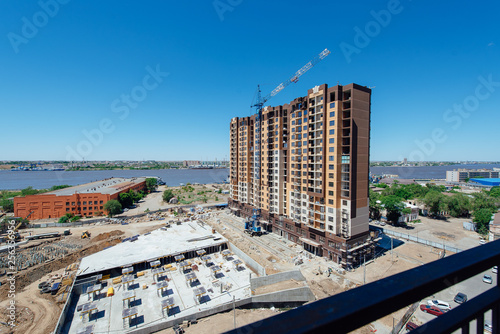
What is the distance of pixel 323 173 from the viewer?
74.3 ft

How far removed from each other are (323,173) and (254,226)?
12.8 m

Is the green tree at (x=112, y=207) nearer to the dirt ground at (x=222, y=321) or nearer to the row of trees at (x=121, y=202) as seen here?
the row of trees at (x=121, y=202)

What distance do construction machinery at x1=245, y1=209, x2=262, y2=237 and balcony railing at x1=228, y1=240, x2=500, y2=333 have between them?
96.6 feet

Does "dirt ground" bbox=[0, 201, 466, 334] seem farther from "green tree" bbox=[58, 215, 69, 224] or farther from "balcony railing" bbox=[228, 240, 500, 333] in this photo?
"balcony railing" bbox=[228, 240, 500, 333]

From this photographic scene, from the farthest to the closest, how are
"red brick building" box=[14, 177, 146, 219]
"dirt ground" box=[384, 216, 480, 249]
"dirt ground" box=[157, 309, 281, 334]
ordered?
"red brick building" box=[14, 177, 146, 219] → "dirt ground" box=[384, 216, 480, 249] → "dirt ground" box=[157, 309, 281, 334]

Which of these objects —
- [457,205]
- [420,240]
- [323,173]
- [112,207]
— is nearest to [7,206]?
[112,207]

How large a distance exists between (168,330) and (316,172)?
695 inches

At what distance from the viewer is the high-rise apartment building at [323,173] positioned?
21172mm

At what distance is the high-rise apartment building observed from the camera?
21172 mm

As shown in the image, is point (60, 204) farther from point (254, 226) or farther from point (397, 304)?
point (397, 304)

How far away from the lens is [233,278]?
19594 mm

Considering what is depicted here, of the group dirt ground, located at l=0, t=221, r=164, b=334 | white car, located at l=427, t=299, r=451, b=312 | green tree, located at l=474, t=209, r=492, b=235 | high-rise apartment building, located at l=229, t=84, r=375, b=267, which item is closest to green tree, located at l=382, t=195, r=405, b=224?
green tree, located at l=474, t=209, r=492, b=235

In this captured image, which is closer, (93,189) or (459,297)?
(459,297)

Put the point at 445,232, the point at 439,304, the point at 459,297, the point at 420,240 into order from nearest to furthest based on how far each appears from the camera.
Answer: the point at 439,304 < the point at 459,297 < the point at 420,240 < the point at 445,232
